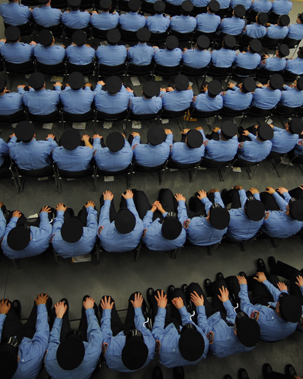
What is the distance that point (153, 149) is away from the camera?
3.98 metres

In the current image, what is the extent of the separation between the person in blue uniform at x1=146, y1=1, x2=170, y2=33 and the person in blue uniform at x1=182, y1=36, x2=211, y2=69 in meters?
0.94

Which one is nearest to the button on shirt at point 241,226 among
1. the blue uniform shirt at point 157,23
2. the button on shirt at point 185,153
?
the button on shirt at point 185,153

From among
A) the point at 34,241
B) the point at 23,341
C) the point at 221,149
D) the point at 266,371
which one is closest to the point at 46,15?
the point at 221,149

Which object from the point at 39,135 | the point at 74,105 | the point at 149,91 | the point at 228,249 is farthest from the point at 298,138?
the point at 39,135

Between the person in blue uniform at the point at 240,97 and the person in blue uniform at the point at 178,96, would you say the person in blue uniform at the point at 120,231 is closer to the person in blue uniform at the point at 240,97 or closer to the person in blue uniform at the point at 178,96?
the person in blue uniform at the point at 178,96

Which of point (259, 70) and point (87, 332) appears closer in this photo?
point (87, 332)

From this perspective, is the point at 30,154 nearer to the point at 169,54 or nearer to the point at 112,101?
the point at 112,101

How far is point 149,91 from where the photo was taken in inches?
170

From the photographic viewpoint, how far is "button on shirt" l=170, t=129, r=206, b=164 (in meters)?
4.11

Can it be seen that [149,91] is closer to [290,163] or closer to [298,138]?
[298,138]

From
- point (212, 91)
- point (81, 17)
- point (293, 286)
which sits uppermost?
point (81, 17)

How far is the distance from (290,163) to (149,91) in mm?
2893

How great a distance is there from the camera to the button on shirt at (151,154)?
399 centimetres

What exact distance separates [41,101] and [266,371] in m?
4.69
